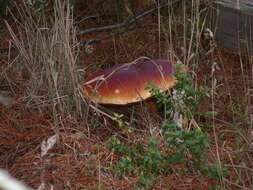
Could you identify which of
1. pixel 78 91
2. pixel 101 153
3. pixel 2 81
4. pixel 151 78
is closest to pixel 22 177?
pixel 101 153

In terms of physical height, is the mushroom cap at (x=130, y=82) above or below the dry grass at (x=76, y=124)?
above

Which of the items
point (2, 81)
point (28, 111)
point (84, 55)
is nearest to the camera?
point (28, 111)

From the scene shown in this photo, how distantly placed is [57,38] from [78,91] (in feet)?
1.09

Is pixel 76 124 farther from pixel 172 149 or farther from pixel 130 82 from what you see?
pixel 172 149

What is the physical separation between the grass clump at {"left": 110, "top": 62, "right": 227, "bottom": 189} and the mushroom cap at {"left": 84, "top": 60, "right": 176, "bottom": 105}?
0.38 feet

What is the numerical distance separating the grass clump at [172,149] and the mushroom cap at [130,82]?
12 centimetres

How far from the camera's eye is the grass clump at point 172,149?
1.57 m

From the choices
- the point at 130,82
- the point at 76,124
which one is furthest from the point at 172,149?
the point at 76,124

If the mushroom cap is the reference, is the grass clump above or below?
below

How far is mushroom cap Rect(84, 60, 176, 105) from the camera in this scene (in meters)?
1.84

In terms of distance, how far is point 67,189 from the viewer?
65.6 inches

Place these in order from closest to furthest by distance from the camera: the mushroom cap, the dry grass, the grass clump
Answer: the grass clump
the dry grass
the mushroom cap

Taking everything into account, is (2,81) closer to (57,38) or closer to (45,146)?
(57,38)

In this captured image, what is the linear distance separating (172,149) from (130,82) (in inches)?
14.3
